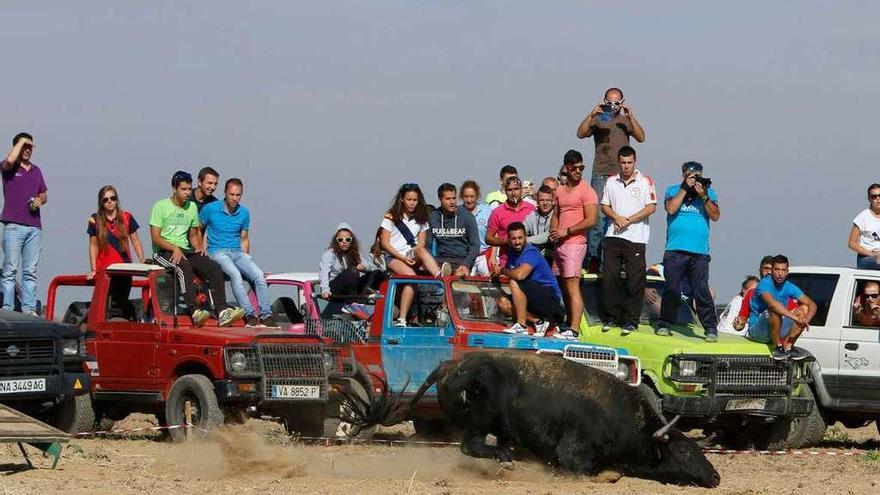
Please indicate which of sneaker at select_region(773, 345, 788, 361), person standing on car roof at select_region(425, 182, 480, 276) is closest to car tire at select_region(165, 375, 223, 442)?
person standing on car roof at select_region(425, 182, 480, 276)

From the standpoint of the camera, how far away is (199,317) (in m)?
16.4

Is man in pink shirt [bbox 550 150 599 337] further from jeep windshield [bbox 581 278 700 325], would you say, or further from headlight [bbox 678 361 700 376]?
headlight [bbox 678 361 700 376]

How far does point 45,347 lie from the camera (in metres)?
15.9

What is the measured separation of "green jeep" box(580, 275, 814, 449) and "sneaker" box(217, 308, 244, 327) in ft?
11.7

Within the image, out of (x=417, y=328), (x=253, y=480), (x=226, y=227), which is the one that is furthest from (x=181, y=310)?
(x=253, y=480)

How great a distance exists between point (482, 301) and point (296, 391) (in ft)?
7.02

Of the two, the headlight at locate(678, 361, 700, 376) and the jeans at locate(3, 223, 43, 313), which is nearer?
the headlight at locate(678, 361, 700, 376)

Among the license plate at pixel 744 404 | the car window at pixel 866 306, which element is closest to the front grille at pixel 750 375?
the license plate at pixel 744 404

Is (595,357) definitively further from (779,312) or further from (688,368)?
(779,312)

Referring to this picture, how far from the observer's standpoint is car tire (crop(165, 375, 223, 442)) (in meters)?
15.4

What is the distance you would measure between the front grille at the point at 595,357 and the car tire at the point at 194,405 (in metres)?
3.39

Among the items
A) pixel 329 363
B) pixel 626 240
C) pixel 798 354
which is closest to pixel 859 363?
Result: pixel 798 354

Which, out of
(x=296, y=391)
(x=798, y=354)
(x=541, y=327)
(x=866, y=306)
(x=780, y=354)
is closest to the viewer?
(x=296, y=391)

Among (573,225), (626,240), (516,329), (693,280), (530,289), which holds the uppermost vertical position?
(573,225)
